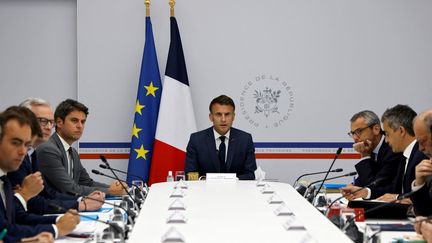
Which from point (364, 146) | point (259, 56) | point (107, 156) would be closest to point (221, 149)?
point (364, 146)

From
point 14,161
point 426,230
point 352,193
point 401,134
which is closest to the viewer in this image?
point 426,230

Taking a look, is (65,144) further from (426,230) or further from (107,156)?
(426,230)

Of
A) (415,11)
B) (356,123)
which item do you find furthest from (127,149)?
(415,11)

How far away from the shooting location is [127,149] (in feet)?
20.8

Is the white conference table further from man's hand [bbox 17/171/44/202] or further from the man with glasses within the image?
the man with glasses

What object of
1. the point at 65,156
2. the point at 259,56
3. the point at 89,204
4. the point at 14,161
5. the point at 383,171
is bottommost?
the point at 89,204

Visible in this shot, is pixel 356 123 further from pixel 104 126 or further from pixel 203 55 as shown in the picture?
pixel 104 126

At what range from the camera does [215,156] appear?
5.39 m

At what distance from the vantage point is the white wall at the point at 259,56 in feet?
20.7

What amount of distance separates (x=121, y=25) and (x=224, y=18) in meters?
1.03

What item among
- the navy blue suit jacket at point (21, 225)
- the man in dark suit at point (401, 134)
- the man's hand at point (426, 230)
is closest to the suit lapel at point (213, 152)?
the man in dark suit at point (401, 134)

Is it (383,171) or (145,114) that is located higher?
(145,114)

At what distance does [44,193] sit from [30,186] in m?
0.74

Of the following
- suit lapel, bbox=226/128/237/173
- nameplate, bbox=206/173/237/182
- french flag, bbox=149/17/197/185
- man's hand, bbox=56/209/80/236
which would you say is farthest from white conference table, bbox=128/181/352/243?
french flag, bbox=149/17/197/185
